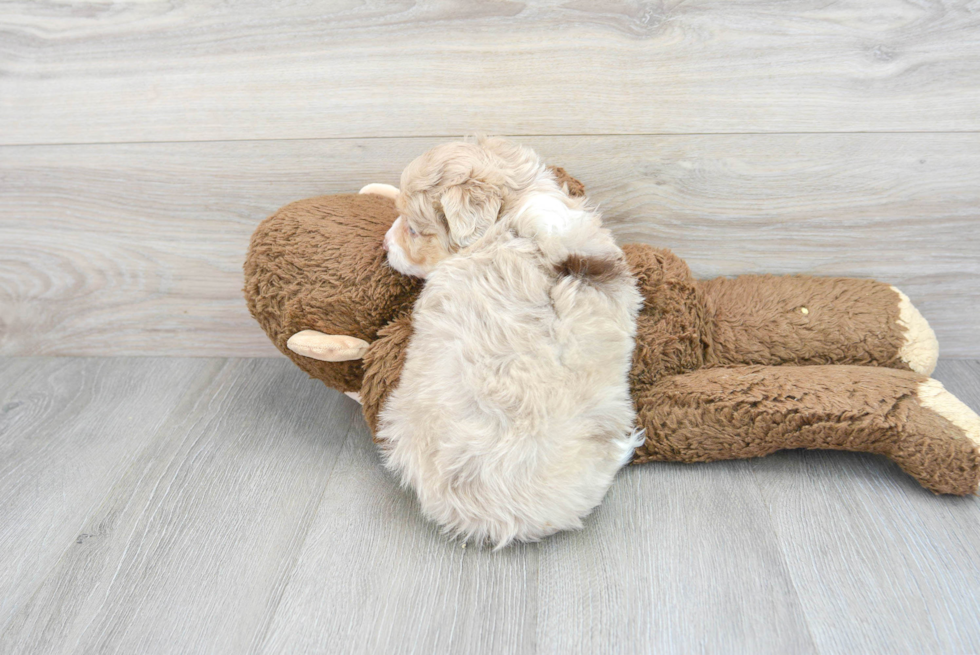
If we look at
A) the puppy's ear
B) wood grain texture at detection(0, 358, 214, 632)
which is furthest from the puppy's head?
wood grain texture at detection(0, 358, 214, 632)

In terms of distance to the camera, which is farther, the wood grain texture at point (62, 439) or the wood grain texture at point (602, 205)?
the wood grain texture at point (602, 205)

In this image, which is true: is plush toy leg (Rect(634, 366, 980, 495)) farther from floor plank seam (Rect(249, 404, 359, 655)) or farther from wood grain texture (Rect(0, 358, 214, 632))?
wood grain texture (Rect(0, 358, 214, 632))

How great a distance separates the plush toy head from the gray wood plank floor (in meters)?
0.20

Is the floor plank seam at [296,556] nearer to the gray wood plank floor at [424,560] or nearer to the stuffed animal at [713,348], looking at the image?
the gray wood plank floor at [424,560]

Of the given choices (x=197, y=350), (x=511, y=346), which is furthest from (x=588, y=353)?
(x=197, y=350)

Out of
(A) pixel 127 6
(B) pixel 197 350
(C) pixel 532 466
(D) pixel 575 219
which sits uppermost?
(A) pixel 127 6

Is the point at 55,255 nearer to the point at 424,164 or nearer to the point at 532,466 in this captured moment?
the point at 424,164

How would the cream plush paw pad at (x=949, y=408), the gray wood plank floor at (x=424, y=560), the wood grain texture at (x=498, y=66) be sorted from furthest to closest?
the wood grain texture at (x=498, y=66) < the cream plush paw pad at (x=949, y=408) < the gray wood plank floor at (x=424, y=560)

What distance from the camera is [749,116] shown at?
991mm

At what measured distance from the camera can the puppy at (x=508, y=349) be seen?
770 mm

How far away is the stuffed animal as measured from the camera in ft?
2.78

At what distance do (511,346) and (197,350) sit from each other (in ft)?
2.53

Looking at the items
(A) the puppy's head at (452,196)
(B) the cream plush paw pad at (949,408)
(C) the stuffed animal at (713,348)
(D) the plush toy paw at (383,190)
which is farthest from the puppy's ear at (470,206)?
(B) the cream plush paw pad at (949,408)

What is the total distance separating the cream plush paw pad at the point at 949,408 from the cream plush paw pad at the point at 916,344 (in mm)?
82
